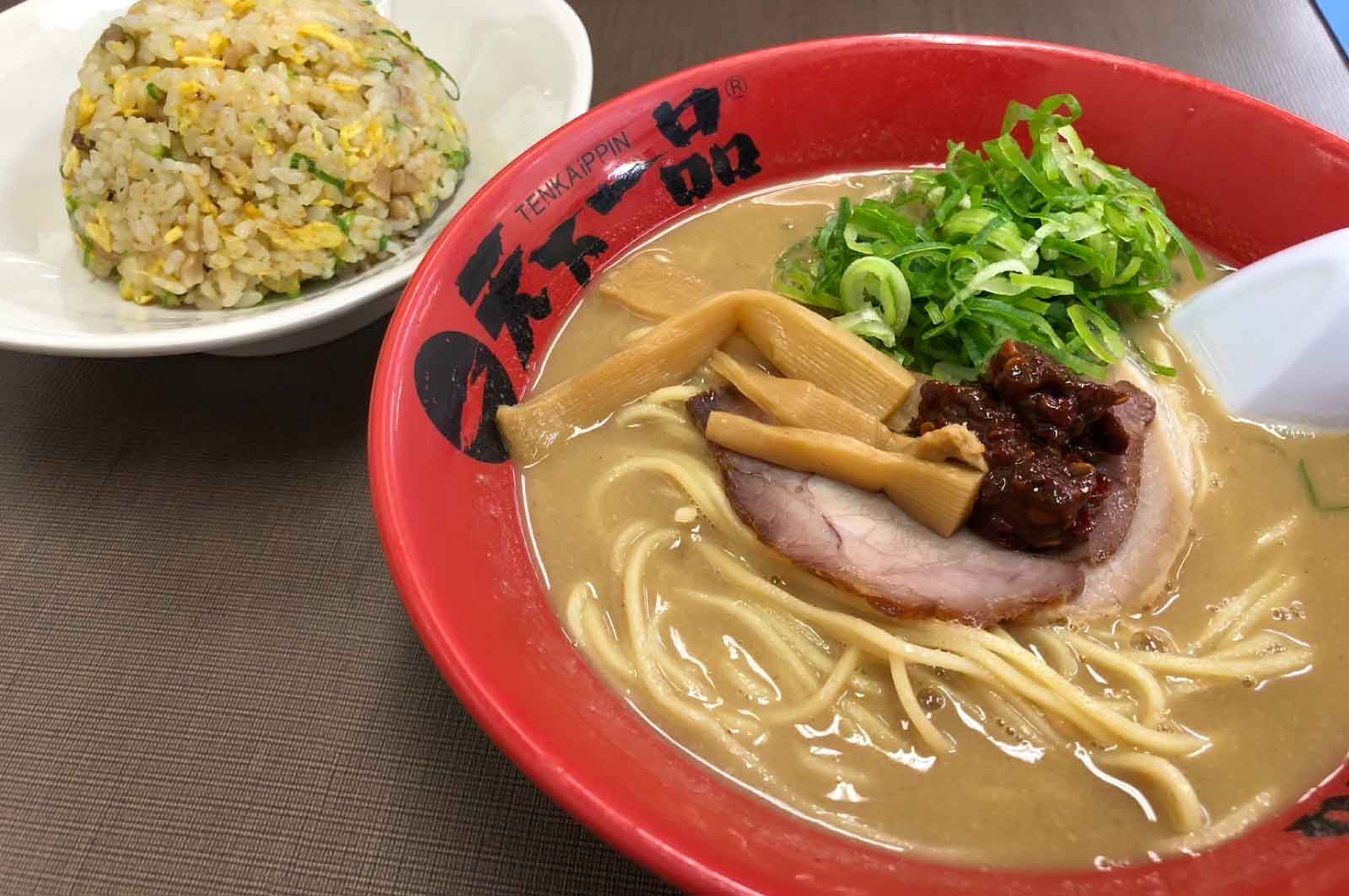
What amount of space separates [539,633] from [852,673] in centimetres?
49

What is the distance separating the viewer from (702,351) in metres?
1.65

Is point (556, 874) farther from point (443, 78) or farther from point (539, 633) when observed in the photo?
point (443, 78)

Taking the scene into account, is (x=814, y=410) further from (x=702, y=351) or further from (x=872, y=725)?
(x=872, y=725)

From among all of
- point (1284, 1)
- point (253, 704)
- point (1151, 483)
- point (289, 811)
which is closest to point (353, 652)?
point (253, 704)

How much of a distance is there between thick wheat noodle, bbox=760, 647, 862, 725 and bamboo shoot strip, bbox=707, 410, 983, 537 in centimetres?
28

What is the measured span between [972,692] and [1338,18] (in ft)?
9.65

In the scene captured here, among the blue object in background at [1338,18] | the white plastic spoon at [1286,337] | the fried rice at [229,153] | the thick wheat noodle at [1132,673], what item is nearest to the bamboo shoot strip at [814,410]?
the thick wheat noodle at [1132,673]

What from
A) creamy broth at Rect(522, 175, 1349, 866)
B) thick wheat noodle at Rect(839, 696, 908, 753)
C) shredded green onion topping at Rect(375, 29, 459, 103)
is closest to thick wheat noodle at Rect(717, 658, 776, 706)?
creamy broth at Rect(522, 175, 1349, 866)

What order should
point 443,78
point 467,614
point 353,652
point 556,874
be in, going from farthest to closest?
1. point 443,78
2. point 353,652
3. point 556,874
4. point 467,614

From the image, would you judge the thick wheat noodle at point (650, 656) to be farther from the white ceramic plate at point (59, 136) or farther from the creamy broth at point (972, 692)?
the white ceramic plate at point (59, 136)

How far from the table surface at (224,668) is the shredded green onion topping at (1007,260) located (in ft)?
3.45

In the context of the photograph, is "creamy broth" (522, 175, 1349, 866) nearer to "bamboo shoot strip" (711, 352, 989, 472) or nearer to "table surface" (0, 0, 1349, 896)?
"bamboo shoot strip" (711, 352, 989, 472)

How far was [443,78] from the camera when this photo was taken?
225 centimetres

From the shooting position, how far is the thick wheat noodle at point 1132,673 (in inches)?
48.0
